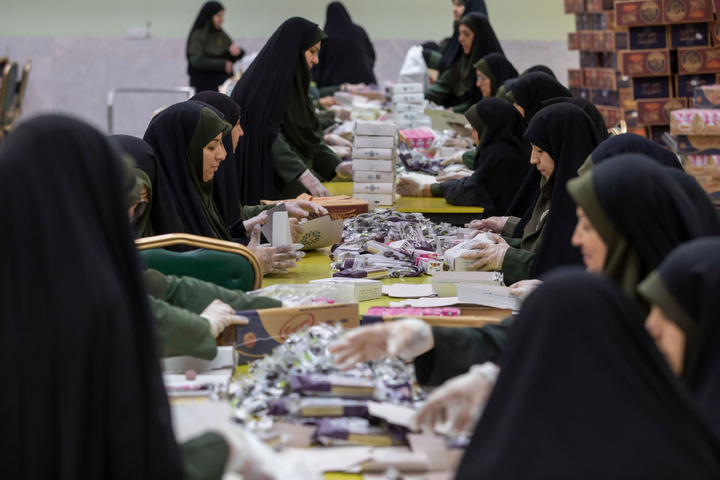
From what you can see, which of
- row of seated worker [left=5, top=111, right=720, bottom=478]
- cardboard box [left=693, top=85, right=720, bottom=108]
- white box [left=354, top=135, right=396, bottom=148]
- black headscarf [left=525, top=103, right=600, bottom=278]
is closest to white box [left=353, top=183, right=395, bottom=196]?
white box [left=354, top=135, right=396, bottom=148]

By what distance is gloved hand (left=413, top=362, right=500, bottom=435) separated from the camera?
1744 mm

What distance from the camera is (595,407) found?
1.43m

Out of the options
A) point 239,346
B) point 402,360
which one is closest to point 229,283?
point 239,346

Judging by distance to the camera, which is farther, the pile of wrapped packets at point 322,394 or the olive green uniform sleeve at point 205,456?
the pile of wrapped packets at point 322,394

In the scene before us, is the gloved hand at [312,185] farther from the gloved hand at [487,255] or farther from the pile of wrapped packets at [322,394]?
the pile of wrapped packets at [322,394]

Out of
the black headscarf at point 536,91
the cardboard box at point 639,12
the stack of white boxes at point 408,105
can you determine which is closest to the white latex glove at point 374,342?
the black headscarf at point 536,91

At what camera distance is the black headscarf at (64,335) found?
1484mm

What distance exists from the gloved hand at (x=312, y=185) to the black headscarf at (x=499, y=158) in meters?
0.89

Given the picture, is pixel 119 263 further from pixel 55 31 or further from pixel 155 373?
pixel 55 31

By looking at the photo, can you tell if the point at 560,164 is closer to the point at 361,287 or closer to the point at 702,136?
the point at 361,287

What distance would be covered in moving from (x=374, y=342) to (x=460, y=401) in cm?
29

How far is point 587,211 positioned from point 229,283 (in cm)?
132

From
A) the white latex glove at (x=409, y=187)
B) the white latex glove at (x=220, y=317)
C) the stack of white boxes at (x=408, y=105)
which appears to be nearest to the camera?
the white latex glove at (x=220, y=317)

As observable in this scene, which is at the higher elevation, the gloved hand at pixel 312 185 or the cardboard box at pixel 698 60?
the cardboard box at pixel 698 60
